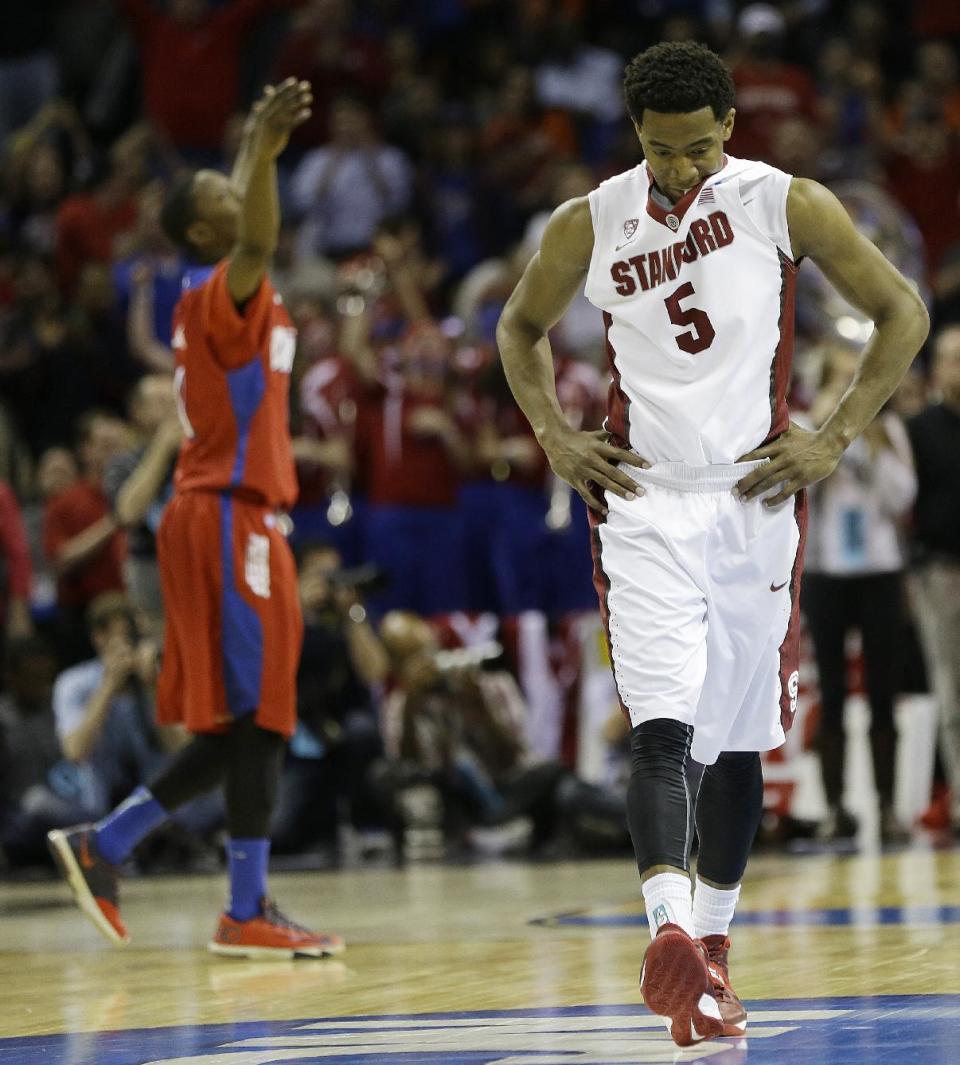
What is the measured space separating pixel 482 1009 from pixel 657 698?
1.02 m

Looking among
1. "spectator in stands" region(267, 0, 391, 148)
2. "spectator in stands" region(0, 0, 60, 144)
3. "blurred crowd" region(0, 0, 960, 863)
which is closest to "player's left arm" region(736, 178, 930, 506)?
"blurred crowd" region(0, 0, 960, 863)

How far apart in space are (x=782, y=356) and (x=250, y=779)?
→ 98.0 inches

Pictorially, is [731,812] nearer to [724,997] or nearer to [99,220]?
[724,997]

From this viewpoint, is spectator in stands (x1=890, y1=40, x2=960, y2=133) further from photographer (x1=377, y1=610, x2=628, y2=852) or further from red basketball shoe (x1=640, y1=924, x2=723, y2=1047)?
red basketball shoe (x1=640, y1=924, x2=723, y2=1047)

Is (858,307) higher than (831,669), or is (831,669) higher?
(858,307)

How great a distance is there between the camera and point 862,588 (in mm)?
10344

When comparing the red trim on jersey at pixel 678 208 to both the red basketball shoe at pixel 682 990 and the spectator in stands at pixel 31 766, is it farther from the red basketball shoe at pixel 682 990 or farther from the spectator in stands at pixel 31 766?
the spectator in stands at pixel 31 766

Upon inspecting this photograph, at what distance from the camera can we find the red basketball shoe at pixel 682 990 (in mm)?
3865

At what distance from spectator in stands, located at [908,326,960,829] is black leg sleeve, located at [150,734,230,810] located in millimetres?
4970

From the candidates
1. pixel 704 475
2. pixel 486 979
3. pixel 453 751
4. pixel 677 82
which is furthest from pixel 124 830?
pixel 453 751

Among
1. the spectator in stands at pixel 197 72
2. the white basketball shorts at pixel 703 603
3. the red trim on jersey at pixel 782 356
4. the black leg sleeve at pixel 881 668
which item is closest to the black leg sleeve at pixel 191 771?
the white basketball shorts at pixel 703 603

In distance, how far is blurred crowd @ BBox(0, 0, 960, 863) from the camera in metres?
10.4

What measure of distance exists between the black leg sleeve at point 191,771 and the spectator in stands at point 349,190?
27.1ft

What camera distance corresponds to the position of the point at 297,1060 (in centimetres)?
407
